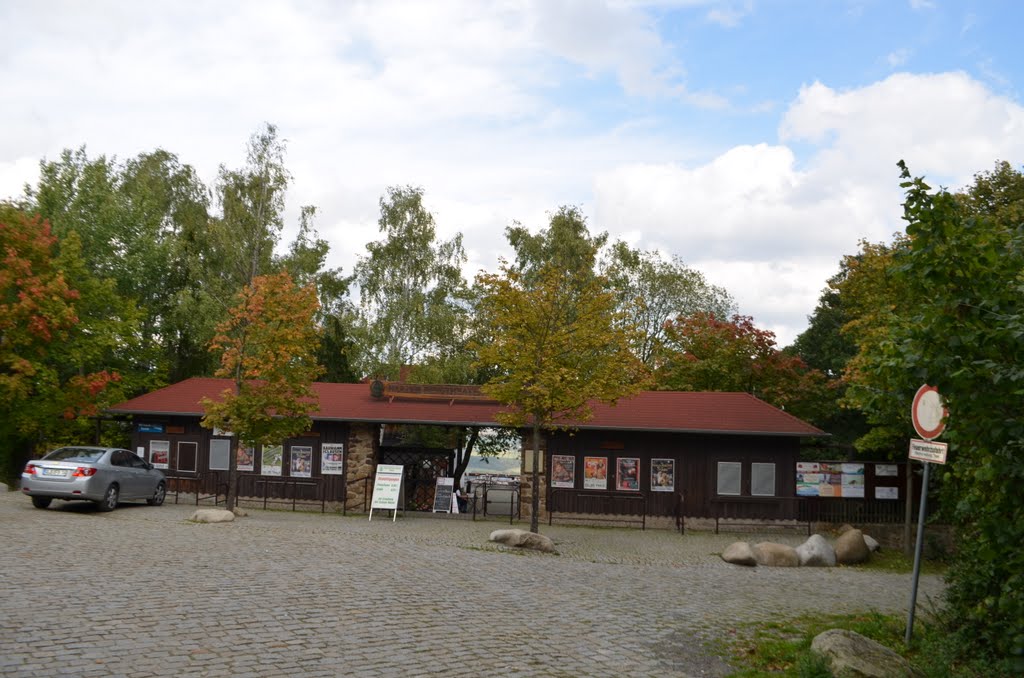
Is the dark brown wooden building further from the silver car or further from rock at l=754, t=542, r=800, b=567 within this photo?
rock at l=754, t=542, r=800, b=567

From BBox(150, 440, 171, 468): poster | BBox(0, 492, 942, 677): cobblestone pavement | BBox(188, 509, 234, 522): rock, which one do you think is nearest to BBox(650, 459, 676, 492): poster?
BBox(0, 492, 942, 677): cobblestone pavement

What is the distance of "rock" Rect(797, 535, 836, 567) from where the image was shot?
18.1 meters

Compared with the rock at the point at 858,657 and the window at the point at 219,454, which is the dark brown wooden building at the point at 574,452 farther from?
the rock at the point at 858,657

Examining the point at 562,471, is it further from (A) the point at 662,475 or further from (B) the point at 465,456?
(B) the point at 465,456

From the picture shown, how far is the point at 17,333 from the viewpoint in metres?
24.9

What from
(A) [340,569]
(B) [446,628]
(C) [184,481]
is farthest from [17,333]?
(B) [446,628]

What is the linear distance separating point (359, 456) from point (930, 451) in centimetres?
2077

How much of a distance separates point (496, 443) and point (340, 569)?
81.6 ft

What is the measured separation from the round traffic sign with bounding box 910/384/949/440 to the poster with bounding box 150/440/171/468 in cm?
2506

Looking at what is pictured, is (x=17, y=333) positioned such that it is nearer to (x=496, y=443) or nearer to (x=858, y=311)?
(x=496, y=443)

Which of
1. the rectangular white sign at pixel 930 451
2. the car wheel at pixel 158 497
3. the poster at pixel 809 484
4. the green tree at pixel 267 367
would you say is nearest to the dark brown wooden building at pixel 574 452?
the poster at pixel 809 484

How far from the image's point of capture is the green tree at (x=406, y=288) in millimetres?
41219

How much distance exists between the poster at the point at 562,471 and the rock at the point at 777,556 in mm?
9461

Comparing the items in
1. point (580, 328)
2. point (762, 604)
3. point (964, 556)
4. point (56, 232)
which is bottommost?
point (762, 604)
